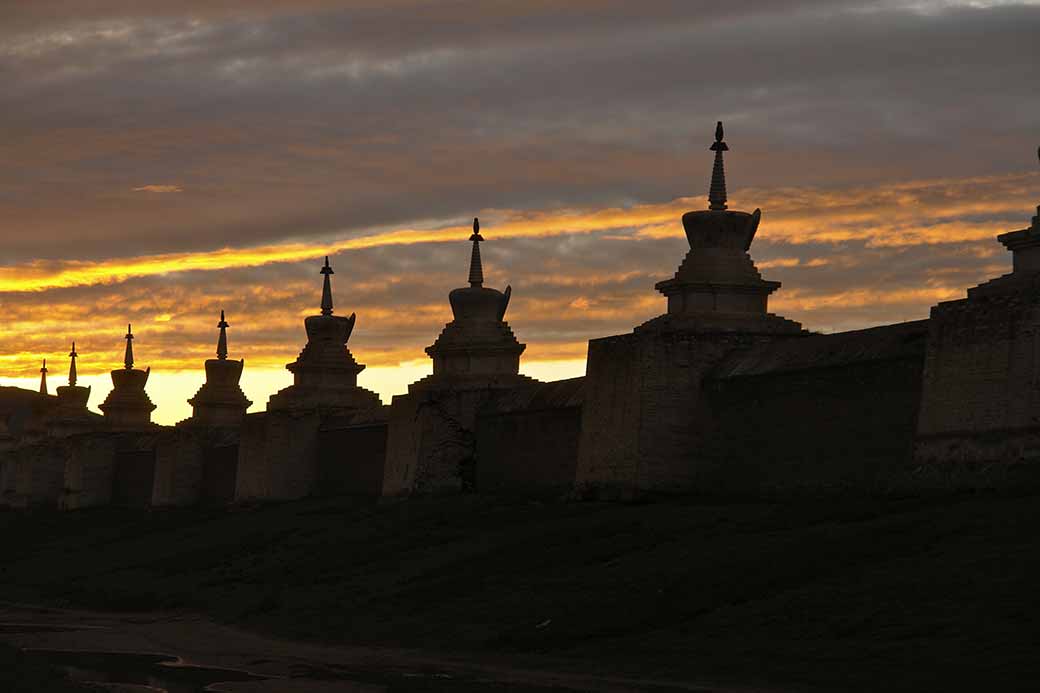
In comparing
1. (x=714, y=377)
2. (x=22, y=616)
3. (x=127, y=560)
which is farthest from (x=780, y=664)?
(x=127, y=560)

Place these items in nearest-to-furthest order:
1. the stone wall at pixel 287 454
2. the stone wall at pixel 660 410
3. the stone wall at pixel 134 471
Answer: the stone wall at pixel 660 410 < the stone wall at pixel 287 454 < the stone wall at pixel 134 471

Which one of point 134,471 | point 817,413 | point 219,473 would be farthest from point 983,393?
point 134,471

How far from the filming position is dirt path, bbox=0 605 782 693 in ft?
69.8

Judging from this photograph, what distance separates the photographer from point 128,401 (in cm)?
7950

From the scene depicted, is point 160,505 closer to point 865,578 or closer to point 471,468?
point 471,468

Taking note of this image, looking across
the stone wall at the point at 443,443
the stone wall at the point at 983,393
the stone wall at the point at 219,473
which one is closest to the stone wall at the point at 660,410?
the stone wall at the point at 983,393

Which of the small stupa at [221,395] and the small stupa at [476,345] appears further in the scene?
the small stupa at [221,395]

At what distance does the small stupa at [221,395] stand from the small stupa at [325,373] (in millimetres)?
8905

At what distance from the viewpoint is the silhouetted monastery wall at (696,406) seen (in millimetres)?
27375

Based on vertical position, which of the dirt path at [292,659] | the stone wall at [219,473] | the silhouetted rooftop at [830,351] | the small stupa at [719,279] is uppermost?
the small stupa at [719,279]

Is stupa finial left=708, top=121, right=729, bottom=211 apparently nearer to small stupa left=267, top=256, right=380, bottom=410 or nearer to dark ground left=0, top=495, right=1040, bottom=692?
dark ground left=0, top=495, right=1040, bottom=692

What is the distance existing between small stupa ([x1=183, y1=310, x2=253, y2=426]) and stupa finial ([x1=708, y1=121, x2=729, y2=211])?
32431mm

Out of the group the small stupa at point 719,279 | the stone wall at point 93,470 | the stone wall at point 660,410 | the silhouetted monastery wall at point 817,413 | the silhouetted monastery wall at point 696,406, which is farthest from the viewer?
the stone wall at point 93,470

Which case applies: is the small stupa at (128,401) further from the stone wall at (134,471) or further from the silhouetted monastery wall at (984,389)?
the silhouetted monastery wall at (984,389)
